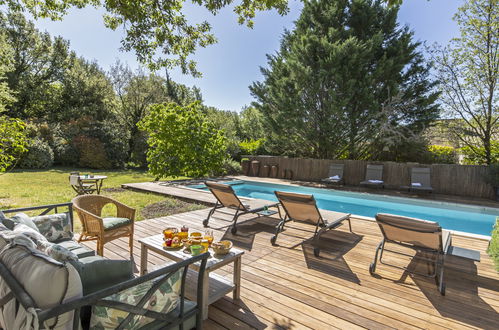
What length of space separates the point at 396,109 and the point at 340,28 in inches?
195

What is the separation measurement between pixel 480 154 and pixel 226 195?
11920 mm

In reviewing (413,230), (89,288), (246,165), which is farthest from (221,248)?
(246,165)

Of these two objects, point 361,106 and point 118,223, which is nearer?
point 118,223

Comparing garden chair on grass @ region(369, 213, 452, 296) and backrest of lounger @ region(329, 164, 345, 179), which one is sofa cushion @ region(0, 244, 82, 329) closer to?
garden chair on grass @ region(369, 213, 452, 296)

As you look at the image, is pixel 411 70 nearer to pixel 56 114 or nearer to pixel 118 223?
pixel 118 223

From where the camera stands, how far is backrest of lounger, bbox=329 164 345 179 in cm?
1224

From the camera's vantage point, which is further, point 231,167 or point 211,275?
point 231,167

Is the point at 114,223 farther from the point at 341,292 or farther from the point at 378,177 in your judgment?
the point at 378,177

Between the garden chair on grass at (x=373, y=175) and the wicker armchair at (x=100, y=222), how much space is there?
388 inches

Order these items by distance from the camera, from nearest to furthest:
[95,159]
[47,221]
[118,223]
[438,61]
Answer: [47,221], [118,223], [438,61], [95,159]

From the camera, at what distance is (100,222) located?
3.08 meters

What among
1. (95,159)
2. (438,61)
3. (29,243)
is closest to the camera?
(29,243)

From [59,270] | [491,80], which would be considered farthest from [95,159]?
[491,80]

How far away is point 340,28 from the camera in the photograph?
13.3 m
